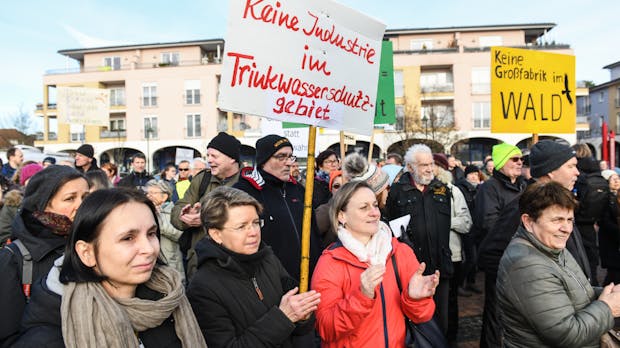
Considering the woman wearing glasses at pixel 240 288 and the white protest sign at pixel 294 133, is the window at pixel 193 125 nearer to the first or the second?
the white protest sign at pixel 294 133

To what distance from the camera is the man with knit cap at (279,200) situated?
309 cm

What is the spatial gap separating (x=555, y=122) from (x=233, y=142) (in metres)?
4.17

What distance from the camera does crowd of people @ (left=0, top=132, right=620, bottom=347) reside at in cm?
162

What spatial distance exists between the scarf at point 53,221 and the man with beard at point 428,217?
9.91 feet

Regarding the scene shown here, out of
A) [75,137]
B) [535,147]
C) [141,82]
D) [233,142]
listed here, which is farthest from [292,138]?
[75,137]

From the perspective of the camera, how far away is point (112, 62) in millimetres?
41281

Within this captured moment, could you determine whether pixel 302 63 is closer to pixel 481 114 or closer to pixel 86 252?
pixel 86 252

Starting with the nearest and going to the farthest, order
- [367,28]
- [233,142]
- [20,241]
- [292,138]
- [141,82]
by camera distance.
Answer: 1. [20,241]
2. [367,28]
3. [233,142]
4. [292,138]
5. [141,82]

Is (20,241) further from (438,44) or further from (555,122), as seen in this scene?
(438,44)

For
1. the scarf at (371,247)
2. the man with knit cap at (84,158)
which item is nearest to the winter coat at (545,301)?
the scarf at (371,247)

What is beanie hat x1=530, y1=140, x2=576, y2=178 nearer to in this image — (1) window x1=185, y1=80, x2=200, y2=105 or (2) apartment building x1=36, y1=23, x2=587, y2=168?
(2) apartment building x1=36, y1=23, x2=587, y2=168

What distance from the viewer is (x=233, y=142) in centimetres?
407

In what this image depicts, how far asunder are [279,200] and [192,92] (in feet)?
118

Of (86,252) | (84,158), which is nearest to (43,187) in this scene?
(86,252)
